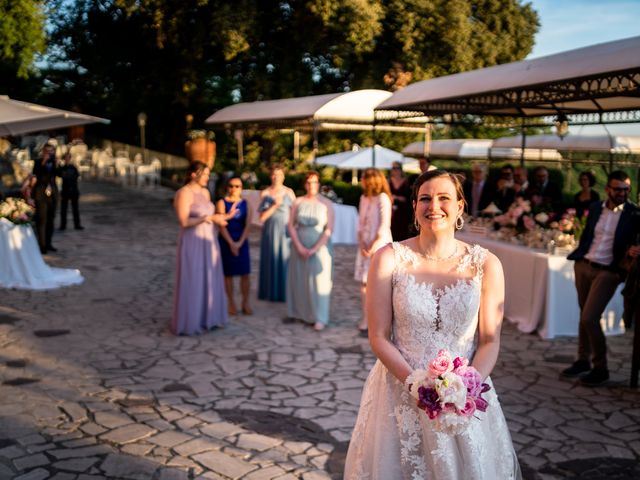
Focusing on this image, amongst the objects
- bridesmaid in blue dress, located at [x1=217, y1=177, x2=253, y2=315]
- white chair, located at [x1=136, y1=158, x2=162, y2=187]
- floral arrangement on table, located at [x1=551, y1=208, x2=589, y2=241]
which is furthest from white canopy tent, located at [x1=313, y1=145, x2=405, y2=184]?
white chair, located at [x1=136, y1=158, x2=162, y2=187]

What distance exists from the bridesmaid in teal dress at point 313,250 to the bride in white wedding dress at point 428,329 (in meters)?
5.34

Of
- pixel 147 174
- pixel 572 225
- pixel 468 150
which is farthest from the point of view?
pixel 147 174

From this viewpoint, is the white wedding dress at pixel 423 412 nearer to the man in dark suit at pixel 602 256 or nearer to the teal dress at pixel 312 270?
the man in dark suit at pixel 602 256

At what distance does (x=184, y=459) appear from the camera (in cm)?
467

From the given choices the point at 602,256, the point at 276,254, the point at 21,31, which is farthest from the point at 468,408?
the point at 21,31

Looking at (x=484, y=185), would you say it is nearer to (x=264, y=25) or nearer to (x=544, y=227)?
(x=544, y=227)

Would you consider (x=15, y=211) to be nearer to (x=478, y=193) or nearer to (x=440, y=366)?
(x=478, y=193)

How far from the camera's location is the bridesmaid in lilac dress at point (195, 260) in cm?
777

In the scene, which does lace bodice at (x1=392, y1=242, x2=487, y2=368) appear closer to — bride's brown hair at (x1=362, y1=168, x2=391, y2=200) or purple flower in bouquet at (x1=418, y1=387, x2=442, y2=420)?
purple flower in bouquet at (x1=418, y1=387, x2=442, y2=420)

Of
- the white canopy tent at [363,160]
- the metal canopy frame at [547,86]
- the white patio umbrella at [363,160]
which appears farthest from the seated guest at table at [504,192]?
the white patio umbrella at [363,160]

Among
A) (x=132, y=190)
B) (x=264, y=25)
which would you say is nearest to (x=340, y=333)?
(x=264, y=25)

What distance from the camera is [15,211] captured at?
35.1ft

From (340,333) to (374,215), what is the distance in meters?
1.51

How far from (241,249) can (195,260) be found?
1.15 metres
